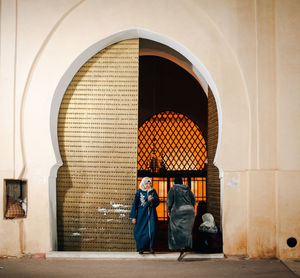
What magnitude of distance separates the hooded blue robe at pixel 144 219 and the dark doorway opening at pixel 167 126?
6.11 m

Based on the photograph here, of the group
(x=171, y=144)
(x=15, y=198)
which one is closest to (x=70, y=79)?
(x=15, y=198)

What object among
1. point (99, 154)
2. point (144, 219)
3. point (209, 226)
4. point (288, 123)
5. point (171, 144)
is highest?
point (288, 123)

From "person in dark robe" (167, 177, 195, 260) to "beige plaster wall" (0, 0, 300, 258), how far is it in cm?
63

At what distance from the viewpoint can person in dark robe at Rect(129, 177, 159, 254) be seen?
6.21 metres

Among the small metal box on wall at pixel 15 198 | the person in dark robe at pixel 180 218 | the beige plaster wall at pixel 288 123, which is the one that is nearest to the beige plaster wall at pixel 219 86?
the beige plaster wall at pixel 288 123

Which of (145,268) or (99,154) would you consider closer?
(145,268)

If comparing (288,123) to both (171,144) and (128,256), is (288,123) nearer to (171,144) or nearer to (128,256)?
(128,256)

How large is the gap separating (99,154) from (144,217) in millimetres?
1445

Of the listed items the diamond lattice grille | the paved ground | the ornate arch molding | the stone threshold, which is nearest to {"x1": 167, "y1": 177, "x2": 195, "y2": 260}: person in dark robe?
the stone threshold

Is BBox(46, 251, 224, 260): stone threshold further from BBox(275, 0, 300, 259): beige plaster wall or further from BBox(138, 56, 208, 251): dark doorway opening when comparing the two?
BBox(138, 56, 208, 251): dark doorway opening

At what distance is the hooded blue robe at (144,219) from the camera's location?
20.4 feet

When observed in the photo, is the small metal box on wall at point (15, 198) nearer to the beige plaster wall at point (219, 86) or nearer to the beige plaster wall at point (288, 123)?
the beige plaster wall at point (219, 86)

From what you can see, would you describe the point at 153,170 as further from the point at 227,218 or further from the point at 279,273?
the point at 279,273

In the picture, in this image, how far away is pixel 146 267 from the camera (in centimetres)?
557
